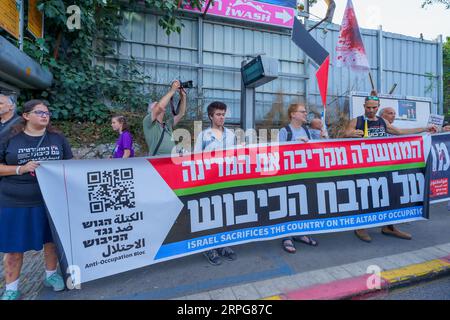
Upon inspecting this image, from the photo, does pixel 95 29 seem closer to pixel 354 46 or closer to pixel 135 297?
pixel 354 46

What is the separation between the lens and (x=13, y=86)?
19.7ft

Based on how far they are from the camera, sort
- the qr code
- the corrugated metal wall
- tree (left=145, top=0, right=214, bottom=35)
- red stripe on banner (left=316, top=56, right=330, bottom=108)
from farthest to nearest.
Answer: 1. the corrugated metal wall
2. tree (left=145, top=0, right=214, bottom=35)
3. red stripe on banner (left=316, top=56, right=330, bottom=108)
4. the qr code

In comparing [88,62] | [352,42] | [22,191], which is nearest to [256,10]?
[352,42]

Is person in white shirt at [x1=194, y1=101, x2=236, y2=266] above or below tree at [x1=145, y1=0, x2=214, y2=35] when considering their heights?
below

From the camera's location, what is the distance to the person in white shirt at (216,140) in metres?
3.28

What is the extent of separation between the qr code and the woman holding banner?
416 mm

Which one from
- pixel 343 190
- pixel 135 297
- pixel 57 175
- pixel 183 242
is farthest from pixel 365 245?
pixel 57 175

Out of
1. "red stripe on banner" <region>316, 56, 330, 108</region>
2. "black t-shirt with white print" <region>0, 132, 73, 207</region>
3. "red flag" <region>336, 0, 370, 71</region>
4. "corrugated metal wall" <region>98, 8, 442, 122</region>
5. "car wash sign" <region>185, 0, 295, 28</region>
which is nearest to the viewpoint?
"black t-shirt with white print" <region>0, 132, 73, 207</region>

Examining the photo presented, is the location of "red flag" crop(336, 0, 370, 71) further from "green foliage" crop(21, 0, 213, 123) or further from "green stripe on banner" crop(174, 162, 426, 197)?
"green foliage" crop(21, 0, 213, 123)

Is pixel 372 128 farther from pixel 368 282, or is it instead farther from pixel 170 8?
pixel 170 8

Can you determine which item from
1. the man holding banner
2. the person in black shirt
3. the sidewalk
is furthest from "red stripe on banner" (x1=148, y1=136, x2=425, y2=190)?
the person in black shirt

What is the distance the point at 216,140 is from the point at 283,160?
0.83 meters

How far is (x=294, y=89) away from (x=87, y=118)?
22.6 feet

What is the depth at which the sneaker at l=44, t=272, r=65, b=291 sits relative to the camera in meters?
2.66
